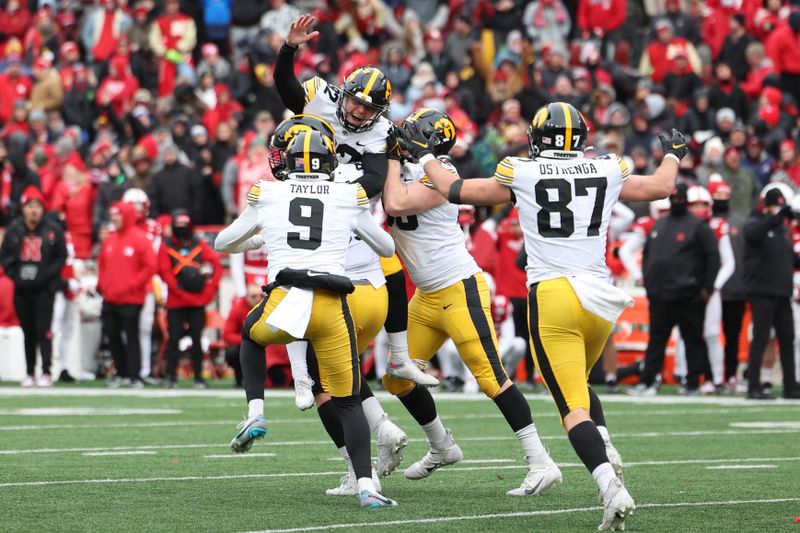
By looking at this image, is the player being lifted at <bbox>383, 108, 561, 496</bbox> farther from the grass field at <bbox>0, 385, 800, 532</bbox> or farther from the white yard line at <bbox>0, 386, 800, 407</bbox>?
the white yard line at <bbox>0, 386, 800, 407</bbox>

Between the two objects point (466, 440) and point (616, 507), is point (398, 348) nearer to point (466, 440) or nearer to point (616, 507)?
point (616, 507)

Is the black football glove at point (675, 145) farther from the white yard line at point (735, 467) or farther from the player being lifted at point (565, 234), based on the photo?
the white yard line at point (735, 467)

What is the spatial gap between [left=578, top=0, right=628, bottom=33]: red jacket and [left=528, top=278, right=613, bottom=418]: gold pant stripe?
16235 mm

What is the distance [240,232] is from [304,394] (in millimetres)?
817

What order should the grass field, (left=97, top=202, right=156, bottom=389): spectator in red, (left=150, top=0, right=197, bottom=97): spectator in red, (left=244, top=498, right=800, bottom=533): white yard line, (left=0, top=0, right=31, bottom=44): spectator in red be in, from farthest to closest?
(left=0, top=0, right=31, bottom=44): spectator in red, (left=150, top=0, right=197, bottom=97): spectator in red, (left=97, top=202, right=156, bottom=389): spectator in red, the grass field, (left=244, top=498, right=800, bottom=533): white yard line

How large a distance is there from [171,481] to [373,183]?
183 centimetres

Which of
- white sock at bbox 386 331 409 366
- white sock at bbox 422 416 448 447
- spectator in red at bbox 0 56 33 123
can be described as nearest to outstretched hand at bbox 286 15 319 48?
white sock at bbox 386 331 409 366

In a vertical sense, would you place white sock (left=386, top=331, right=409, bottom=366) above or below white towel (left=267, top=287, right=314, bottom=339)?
below

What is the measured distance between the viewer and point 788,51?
19922 millimetres

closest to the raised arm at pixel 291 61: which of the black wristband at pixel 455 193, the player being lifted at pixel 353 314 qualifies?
the player being lifted at pixel 353 314

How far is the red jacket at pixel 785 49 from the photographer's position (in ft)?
65.1

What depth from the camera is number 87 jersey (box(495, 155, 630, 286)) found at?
271 inches

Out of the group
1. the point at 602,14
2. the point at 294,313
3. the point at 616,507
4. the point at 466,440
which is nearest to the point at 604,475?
the point at 616,507

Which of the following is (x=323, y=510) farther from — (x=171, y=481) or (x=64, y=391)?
(x=64, y=391)
